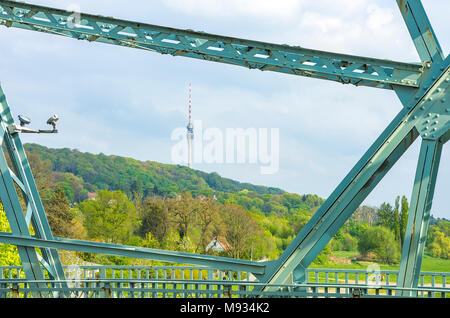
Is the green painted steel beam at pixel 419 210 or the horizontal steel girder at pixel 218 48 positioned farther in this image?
the horizontal steel girder at pixel 218 48

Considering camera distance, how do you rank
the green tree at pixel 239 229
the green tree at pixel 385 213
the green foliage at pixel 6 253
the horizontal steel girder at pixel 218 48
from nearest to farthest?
1. the horizontal steel girder at pixel 218 48
2. the green foliage at pixel 6 253
3. the green tree at pixel 385 213
4. the green tree at pixel 239 229

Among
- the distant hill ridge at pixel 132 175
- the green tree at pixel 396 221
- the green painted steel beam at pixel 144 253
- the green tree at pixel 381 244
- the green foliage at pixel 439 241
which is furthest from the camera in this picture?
the distant hill ridge at pixel 132 175

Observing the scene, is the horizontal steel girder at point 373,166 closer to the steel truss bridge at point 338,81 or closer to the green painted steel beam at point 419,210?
the steel truss bridge at point 338,81

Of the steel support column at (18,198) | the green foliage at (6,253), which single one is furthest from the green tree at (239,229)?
the steel support column at (18,198)

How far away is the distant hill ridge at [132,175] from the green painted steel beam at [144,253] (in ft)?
223

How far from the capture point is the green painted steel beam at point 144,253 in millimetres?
10719

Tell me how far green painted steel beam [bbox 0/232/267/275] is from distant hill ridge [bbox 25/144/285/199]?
6799 cm

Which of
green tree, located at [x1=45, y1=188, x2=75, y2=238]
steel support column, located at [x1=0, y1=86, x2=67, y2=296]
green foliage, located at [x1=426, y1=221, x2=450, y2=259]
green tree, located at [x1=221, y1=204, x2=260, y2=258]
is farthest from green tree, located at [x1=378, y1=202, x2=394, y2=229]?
steel support column, located at [x1=0, y1=86, x2=67, y2=296]

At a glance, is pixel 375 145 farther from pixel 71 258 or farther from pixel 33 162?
pixel 33 162

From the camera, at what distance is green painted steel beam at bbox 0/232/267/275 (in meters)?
10.7

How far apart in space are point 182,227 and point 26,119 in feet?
160

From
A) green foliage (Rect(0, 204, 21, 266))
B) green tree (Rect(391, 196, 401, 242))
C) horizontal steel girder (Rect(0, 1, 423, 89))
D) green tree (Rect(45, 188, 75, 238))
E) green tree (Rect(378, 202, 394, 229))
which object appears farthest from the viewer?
green tree (Rect(45, 188, 75, 238))

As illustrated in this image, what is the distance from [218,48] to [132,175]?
78595mm

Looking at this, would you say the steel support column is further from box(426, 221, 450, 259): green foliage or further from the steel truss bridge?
box(426, 221, 450, 259): green foliage
